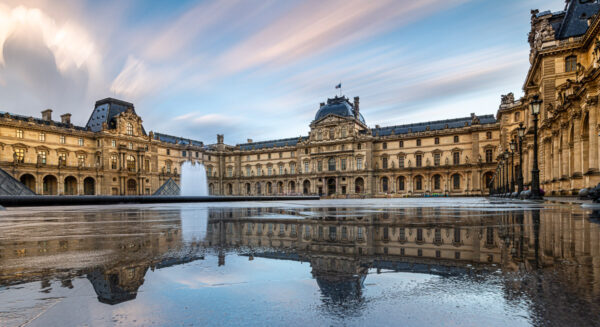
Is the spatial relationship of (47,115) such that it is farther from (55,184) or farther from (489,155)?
(489,155)

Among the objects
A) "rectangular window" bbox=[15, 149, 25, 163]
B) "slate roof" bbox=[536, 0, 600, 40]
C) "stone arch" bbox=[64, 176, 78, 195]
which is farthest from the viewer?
"stone arch" bbox=[64, 176, 78, 195]

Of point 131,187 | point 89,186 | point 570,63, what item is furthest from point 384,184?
point 89,186

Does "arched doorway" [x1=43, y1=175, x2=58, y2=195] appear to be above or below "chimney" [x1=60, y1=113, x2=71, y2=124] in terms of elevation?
below

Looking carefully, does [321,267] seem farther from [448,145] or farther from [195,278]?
[448,145]

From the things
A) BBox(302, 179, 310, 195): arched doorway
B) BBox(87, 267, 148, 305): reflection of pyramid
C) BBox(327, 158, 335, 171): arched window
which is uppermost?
BBox(327, 158, 335, 171): arched window

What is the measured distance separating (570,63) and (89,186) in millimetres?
54595

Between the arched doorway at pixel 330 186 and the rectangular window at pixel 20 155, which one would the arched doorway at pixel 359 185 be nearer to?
the arched doorway at pixel 330 186

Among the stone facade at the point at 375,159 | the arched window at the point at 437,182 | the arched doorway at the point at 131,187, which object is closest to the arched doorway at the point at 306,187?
the stone facade at the point at 375,159

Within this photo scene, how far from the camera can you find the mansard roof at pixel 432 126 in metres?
48.4

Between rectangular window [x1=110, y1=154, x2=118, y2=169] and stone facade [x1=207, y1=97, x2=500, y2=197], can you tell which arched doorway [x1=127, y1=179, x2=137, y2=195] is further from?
stone facade [x1=207, y1=97, x2=500, y2=197]

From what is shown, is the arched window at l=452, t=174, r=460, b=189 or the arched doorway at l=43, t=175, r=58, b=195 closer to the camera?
the arched doorway at l=43, t=175, r=58, b=195

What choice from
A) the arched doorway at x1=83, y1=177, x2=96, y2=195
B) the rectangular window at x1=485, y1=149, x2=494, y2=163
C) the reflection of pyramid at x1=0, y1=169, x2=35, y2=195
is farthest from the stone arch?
the rectangular window at x1=485, y1=149, x2=494, y2=163

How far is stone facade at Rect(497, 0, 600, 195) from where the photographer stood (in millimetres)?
13258

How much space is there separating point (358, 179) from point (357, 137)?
23.4 ft
